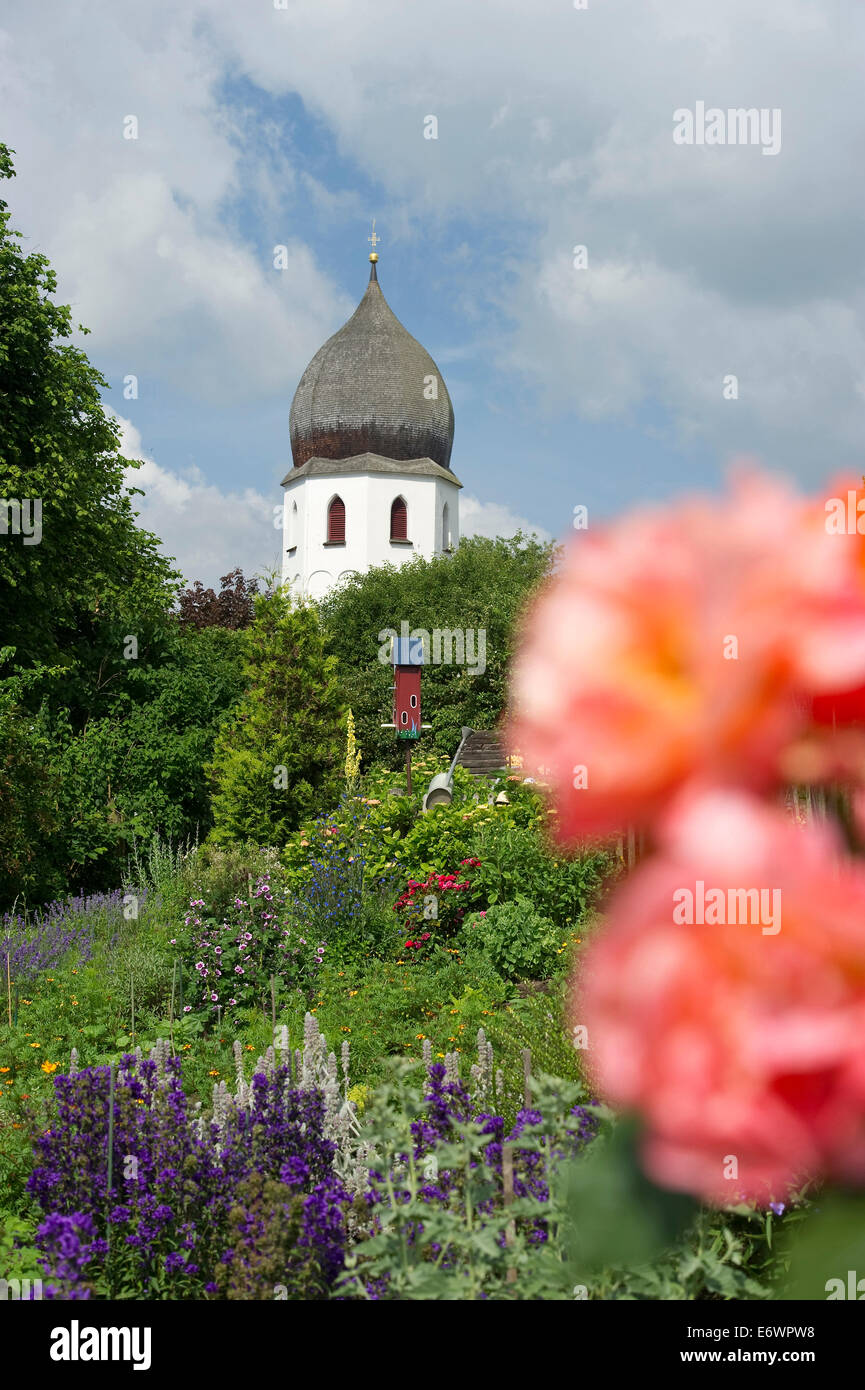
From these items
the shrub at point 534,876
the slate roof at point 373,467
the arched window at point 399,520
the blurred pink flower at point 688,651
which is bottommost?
the shrub at point 534,876

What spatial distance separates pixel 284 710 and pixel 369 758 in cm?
1117

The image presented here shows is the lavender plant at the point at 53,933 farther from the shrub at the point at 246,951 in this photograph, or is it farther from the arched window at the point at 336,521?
the arched window at the point at 336,521

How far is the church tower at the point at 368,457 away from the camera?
126 ft

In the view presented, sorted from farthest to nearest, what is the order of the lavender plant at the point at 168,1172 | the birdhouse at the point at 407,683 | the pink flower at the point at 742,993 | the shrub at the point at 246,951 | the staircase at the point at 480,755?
the staircase at the point at 480,755 → the birdhouse at the point at 407,683 → the shrub at the point at 246,951 → the lavender plant at the point at 168,1172 → the pink flower at the point at 742,993

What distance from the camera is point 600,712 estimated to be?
36 cm

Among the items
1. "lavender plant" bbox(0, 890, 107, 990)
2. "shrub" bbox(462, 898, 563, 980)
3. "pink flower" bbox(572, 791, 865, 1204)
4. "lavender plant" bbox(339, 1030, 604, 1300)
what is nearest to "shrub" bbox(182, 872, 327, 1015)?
"lavender plant" bbox(0, 890, 107, 990)

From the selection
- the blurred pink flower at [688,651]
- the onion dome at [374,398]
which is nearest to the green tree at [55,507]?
the blurred pink flower at [688,651]

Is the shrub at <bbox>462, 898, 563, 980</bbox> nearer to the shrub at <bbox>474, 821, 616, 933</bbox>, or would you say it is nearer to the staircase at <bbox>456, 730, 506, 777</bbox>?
the shrub at <bbox>474, 821, 616, 933</bbox>

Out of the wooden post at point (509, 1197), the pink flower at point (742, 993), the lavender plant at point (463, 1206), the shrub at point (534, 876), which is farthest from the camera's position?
→ the shrub at point (534, 876)

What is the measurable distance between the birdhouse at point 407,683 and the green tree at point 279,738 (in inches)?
43.5

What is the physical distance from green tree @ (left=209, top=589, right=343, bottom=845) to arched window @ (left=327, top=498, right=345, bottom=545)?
2337cm

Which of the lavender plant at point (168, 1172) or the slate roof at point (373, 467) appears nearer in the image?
the lavender plant at point (168, 1172)

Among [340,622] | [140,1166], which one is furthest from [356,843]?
→ [340,622]

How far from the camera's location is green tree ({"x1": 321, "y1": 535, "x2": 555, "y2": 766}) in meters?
24.0
